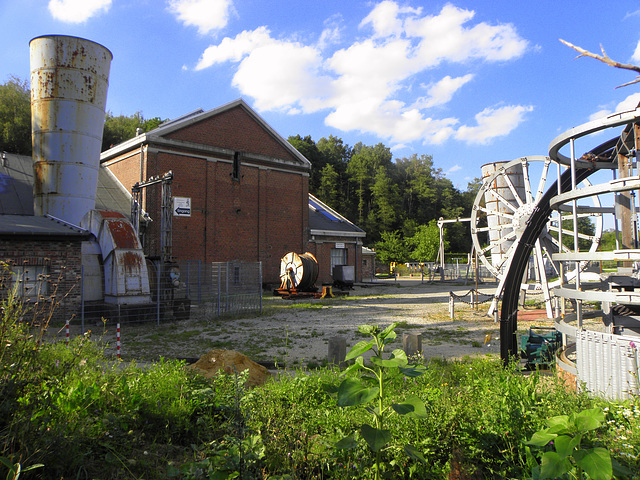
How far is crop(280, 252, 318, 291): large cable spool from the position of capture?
2210 cm

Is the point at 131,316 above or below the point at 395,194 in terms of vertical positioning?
below

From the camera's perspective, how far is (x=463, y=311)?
15891 mm

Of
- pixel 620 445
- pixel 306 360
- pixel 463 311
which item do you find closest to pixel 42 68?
pixel 306 360

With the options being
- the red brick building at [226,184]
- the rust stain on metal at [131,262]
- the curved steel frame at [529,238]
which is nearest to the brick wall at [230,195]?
the red brick building at [226,184]

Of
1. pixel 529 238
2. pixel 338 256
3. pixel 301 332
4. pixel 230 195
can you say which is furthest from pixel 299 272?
pixel 529 238

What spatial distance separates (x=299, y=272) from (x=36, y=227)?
1213cm

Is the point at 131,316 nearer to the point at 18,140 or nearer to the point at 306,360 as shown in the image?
the point at 306,360

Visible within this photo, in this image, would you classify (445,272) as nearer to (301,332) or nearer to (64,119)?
(301,332)

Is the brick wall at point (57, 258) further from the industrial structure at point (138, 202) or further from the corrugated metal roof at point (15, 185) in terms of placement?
the corrugated metal roof at point (15, 185)

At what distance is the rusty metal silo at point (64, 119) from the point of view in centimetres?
1529

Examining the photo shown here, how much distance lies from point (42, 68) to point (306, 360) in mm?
14823

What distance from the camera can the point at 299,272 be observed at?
22203 mm

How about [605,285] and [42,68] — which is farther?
[42,68]

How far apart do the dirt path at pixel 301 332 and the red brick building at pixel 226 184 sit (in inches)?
338
